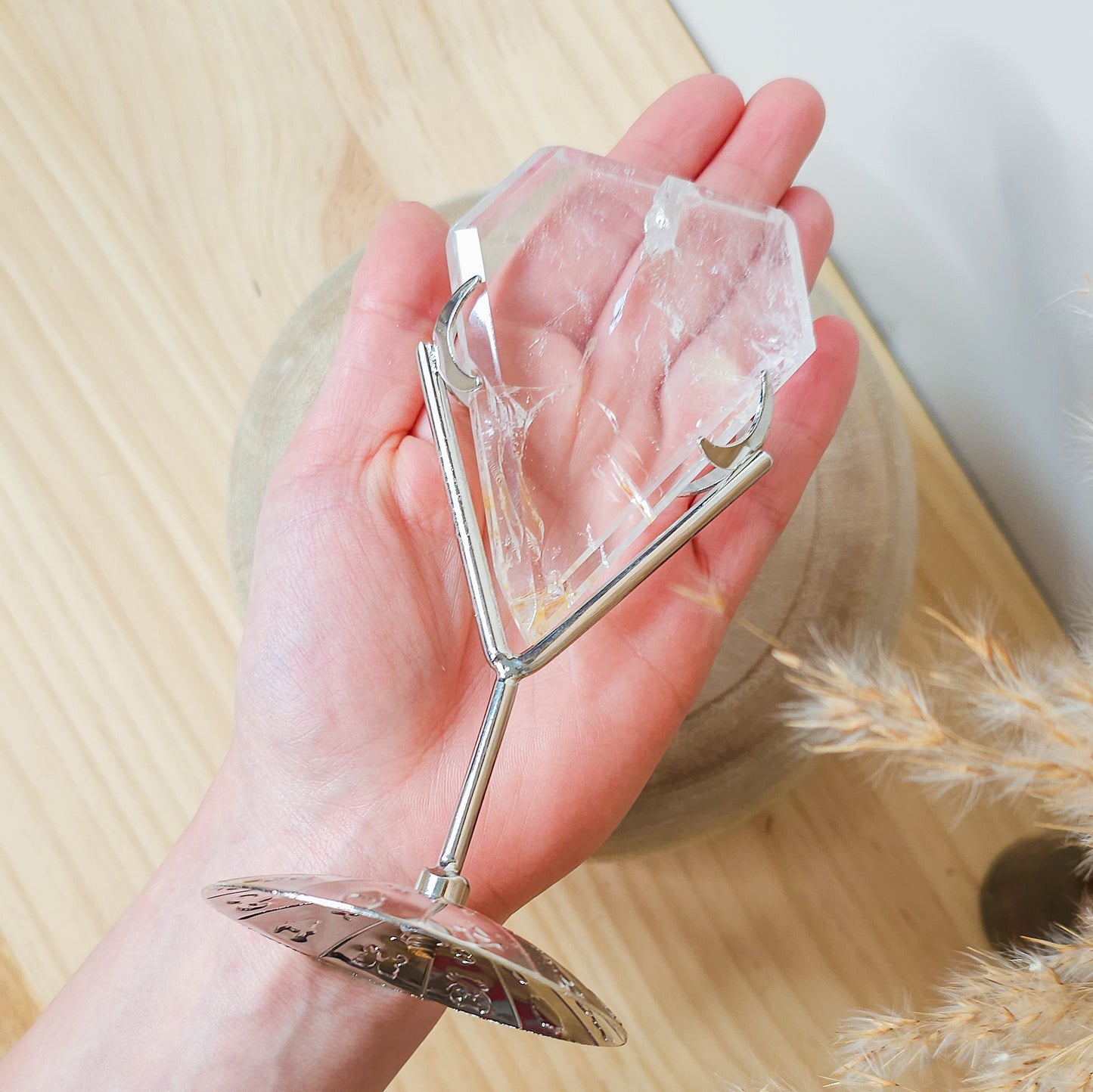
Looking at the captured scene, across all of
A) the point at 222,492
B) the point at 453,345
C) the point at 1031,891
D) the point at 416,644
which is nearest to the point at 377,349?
the point at 453,345

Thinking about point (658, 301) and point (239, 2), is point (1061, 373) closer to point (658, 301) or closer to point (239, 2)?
point (658, 301)

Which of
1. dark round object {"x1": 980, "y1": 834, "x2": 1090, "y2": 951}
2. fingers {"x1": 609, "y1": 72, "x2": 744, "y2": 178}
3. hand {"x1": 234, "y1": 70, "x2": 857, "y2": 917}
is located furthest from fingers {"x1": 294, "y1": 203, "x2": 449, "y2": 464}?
dark round object {"x1": 980, "y1": 834, "x2": 1090, "y2": 951}

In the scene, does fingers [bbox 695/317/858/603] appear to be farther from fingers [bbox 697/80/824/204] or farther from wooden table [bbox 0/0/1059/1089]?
wooden table [bbox 0/0/1059/1089]

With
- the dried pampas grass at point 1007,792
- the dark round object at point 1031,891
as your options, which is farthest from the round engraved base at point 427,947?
the dark round object at point 1031,891

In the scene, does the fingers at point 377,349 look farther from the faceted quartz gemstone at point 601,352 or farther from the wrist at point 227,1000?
the wrist at point 227,1000

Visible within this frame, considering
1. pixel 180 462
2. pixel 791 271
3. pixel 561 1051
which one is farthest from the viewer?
pixel 180 462

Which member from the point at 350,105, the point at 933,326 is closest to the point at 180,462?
the point at 350,105
